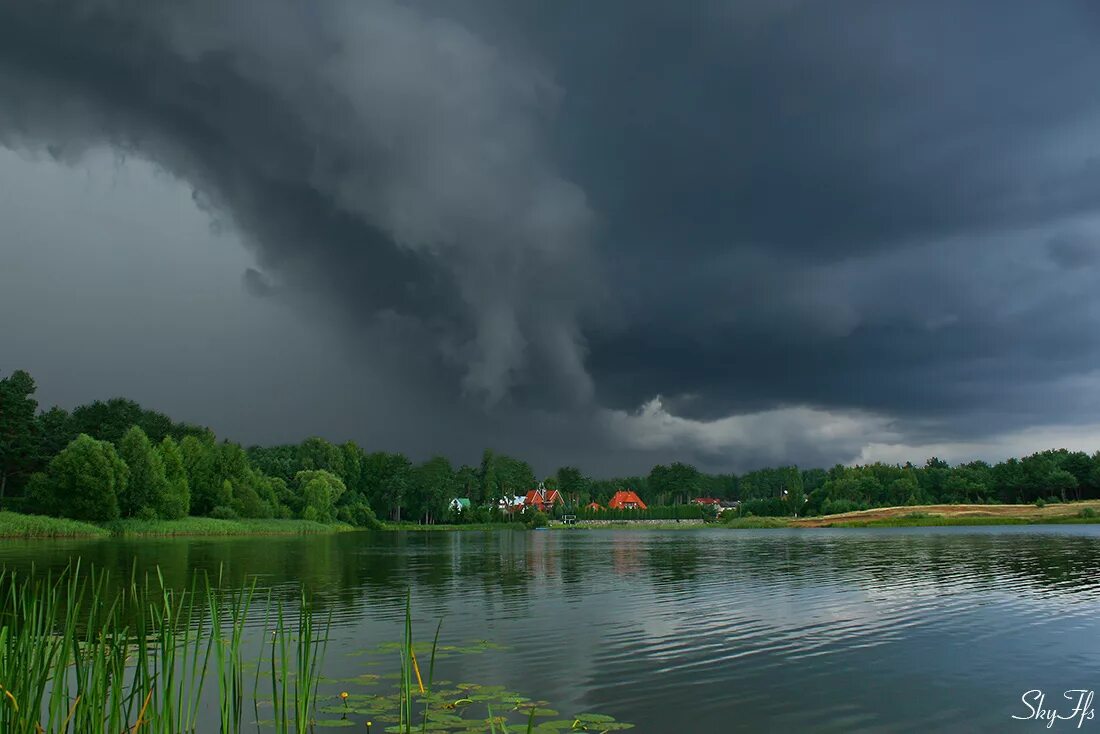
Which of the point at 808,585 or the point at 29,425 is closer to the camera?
the point at 808,585

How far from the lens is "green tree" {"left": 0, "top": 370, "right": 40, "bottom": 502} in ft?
371

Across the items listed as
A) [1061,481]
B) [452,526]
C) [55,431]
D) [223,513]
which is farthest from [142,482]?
[1061,481]

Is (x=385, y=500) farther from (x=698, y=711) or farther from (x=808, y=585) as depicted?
(x=698, y=711)

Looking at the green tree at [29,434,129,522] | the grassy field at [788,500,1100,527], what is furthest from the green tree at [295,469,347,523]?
the grassy field at [788,500,1100,527]

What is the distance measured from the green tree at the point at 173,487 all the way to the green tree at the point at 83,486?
8123mm

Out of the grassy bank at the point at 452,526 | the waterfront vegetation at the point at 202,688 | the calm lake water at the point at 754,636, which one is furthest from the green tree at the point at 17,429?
the waterfront vegetation at the point at 202,688

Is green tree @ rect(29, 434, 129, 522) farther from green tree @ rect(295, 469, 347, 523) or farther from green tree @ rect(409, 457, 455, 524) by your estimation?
green tree @ rect(409, 457, 455, 524)

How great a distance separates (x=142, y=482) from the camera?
97.3m

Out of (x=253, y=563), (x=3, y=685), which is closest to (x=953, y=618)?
(x=3, y=685)

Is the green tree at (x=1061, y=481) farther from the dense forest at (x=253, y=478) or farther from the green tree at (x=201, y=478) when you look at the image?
the green tree at (x=201, y=478)

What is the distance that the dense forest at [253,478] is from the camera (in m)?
93.3

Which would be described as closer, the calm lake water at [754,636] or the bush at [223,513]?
the calm lake water at [754,636]

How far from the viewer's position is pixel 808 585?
36.5 m

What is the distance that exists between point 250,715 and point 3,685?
577 cm
